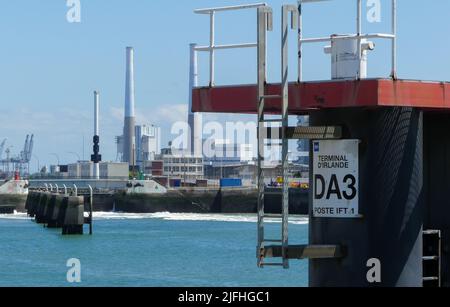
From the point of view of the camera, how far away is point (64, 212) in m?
80.6

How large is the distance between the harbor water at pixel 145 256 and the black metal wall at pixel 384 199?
111ft

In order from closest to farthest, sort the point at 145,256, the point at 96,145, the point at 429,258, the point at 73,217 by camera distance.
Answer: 1. the point at 429,258
2. the point at 145,256
3. the point at 73,217
4. the point at 96,145

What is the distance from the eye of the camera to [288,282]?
47125 millimetres

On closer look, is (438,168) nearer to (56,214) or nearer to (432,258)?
(432,258)

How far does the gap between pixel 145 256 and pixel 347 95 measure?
54.4 m

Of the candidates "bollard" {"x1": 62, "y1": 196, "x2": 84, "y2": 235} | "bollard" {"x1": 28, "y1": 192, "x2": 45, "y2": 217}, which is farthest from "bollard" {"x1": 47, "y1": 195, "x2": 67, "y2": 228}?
"bollard" {"x1": 28, "y1": 192, "x2": 45, "y2": 217}

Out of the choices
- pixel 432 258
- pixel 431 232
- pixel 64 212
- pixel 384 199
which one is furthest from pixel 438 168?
pixel 64 212

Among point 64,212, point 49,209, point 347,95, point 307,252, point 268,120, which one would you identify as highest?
point 347,95

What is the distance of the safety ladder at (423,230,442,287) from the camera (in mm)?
12680

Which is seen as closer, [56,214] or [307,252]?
[307,252]

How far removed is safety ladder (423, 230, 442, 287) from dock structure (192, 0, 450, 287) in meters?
0.38

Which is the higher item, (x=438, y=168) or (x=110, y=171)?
(x=438, y=168)

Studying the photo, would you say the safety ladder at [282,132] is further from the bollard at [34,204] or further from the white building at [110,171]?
the white building at [110,171]
